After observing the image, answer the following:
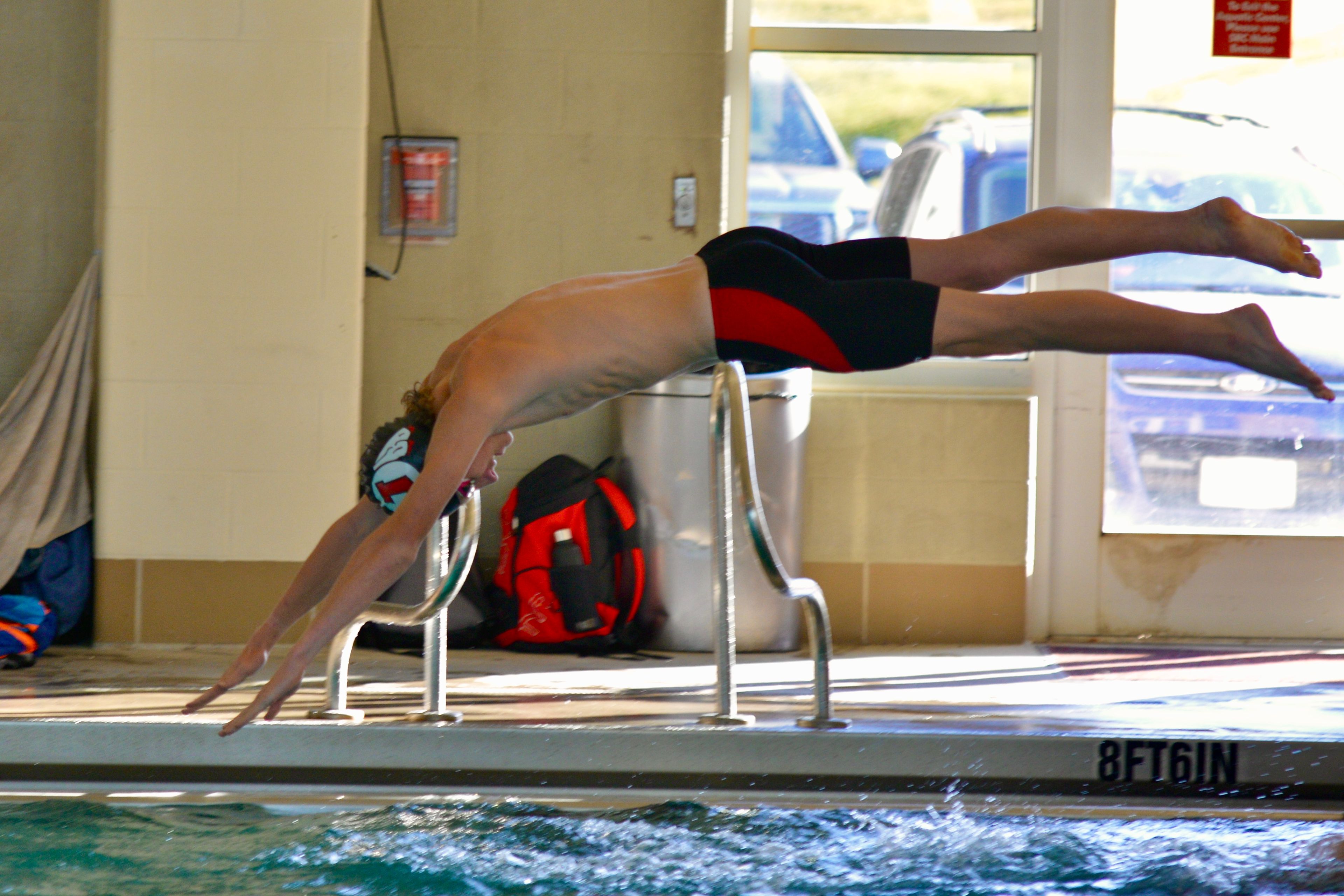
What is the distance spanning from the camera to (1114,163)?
15.1ft

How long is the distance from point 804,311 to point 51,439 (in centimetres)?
276

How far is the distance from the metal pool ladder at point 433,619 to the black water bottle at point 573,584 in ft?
3.82

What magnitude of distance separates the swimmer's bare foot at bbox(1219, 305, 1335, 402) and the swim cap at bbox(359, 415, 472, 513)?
4.50ft

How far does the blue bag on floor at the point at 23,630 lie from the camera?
3.63m

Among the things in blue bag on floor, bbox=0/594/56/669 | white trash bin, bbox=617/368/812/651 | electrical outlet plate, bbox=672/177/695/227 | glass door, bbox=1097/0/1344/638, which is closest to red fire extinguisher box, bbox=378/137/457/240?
electrical outlet plate, bbox=672/177/695/227

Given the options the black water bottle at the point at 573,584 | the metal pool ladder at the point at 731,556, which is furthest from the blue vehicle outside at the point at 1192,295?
the metal pool ladder at the point at 731,556

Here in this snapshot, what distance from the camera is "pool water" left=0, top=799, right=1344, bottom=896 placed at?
2156mm

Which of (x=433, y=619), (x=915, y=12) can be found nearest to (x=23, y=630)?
(x=433, y=619)

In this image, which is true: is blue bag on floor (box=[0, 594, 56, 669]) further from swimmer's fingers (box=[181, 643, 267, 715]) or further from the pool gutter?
swimmer's fingers (box=[181, 643, 267, 715])

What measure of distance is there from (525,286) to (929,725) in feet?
7.45

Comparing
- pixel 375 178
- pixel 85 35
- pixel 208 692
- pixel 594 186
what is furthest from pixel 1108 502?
pixel 85 35

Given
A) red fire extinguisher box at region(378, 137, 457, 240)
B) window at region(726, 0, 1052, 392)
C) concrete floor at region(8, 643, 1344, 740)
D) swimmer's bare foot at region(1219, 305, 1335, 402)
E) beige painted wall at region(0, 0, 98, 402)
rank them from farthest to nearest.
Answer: window at region(726, 0, 1052, 392)
red fire extinguisher box at region(378, 137, 457, 240)
beige painted wall at region(0, 0, 98, 402)
concrete floor at region(8, 643, 1344, 740)
swimmer's bare foot at region(1219, 305, 1335, 402)

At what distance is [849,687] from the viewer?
3543 mm

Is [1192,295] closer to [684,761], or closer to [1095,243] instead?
[1095,243]
